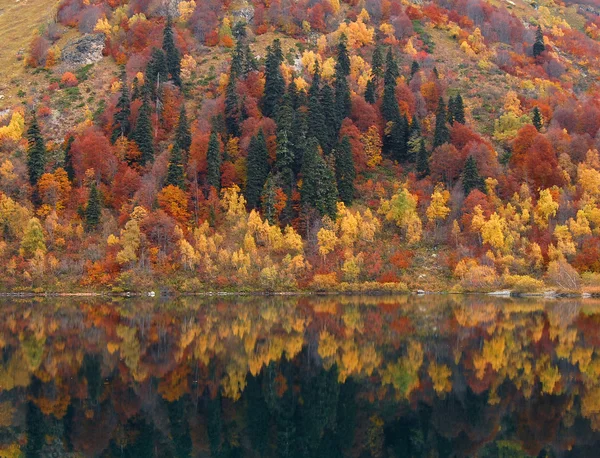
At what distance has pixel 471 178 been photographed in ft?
347

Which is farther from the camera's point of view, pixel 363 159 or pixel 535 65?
pixel 535 65

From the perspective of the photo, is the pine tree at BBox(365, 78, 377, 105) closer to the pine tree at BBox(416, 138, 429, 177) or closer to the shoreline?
the pine tree at BBox(416, 138, 429, 177)

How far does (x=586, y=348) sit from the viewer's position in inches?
1615

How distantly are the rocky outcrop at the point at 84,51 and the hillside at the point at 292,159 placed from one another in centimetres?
55

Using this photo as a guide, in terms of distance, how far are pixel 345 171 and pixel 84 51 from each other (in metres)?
76.5

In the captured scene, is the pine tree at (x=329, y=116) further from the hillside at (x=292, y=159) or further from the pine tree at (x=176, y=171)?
the pine tree at (x=176, y=171)

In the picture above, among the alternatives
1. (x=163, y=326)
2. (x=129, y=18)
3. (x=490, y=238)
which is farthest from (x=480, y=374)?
(x=129, y=18)

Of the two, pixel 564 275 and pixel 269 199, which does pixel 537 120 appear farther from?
pixel 269 199

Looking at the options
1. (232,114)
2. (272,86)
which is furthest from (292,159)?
(272,86)

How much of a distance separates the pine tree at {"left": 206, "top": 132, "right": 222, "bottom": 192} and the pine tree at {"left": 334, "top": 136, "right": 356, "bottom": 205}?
20023 mm

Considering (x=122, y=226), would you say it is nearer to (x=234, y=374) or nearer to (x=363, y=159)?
(x=363, y=159)

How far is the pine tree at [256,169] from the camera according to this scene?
106125 mm

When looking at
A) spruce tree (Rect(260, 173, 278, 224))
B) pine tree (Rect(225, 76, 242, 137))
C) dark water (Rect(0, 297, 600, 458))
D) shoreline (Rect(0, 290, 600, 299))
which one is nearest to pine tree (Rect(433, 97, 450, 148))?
spruce tree (Rect(260, 173, 278, 224))

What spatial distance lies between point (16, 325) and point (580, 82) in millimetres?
135349
